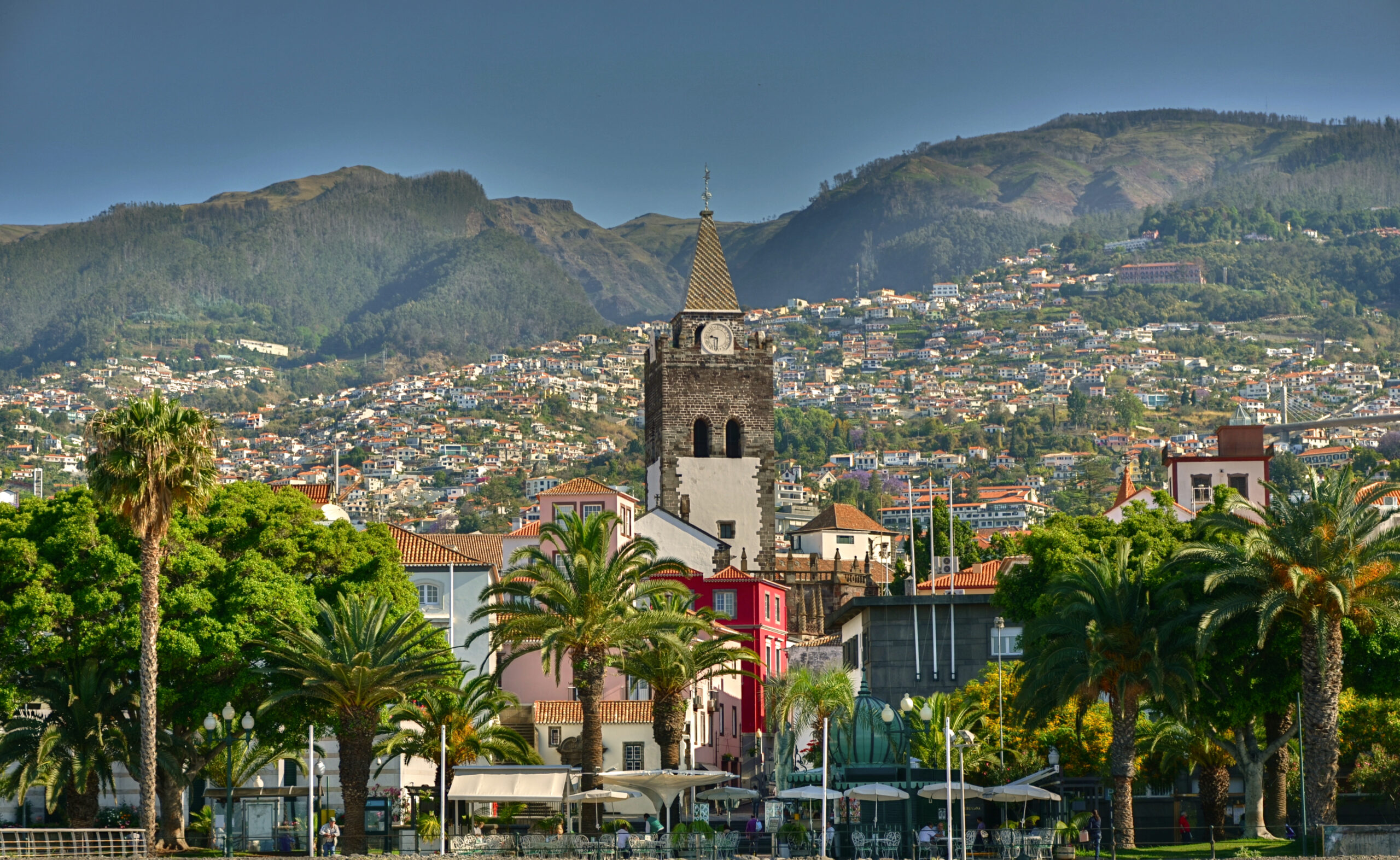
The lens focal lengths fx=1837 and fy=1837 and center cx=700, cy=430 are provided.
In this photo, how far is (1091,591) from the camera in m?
47.0

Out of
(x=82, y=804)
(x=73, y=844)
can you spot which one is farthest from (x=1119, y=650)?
(x=82, y=804)

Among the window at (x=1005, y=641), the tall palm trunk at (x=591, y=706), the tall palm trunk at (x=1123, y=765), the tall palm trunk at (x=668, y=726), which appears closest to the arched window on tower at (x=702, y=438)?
the window at (x=1005, y=641)

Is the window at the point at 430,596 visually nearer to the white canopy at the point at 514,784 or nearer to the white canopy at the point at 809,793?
the white canopy at the point at 514,784

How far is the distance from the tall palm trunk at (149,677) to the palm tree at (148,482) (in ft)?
0.04

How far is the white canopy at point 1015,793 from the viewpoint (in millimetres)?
46531

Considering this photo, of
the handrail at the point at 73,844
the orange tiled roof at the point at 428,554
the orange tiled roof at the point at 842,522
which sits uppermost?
the orange tiled roof at the point at 842,522

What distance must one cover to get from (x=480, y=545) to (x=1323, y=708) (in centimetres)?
5866

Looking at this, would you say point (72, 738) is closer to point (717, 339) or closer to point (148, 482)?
point (148, 482)

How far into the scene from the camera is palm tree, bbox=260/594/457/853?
47.6m

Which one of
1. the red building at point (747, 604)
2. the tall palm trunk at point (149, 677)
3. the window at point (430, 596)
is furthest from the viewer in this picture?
the red building at point (747, 604)

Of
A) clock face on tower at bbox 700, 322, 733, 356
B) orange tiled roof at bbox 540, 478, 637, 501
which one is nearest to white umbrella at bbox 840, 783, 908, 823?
orange tiled roof at bbox 540, 478, 637, 501

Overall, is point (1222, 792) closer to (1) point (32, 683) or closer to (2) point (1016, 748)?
(2) point (1016, 748)

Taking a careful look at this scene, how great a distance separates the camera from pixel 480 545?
95.4 meters

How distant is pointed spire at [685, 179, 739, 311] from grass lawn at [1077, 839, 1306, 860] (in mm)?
53496
